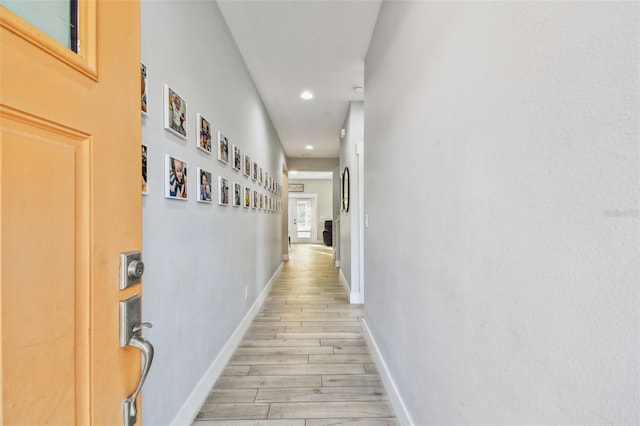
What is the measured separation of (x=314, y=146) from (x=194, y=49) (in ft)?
15.2

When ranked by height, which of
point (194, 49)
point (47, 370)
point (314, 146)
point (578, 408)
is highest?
point (314, 146)

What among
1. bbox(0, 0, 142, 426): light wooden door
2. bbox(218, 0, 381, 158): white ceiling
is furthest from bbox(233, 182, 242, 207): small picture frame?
bbox(0, 0, 142, 426): light wooden door

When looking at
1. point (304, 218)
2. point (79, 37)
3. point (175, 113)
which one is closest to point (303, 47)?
point (175, 113)

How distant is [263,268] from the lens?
3689 mm

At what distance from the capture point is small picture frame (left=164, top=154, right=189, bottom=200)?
1.30m

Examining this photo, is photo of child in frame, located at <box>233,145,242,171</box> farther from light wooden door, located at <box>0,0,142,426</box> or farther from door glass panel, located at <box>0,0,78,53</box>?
door glass panel, located at <box>0,0,78,53</box>

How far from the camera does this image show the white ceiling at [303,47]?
2023 millimetres

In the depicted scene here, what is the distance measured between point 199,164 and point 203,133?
0.20 metres

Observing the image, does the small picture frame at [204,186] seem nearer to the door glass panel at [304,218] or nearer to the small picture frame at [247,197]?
the small picture frame at [247,197]

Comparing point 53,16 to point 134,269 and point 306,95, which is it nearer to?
point 134,269

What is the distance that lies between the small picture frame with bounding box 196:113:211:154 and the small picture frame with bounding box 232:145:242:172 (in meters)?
→ 0.56

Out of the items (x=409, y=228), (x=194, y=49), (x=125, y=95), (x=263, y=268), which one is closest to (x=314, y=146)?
(x=263, y=268)

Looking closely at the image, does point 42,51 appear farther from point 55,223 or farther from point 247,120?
point 247,120

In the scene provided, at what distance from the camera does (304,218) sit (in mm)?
11859
